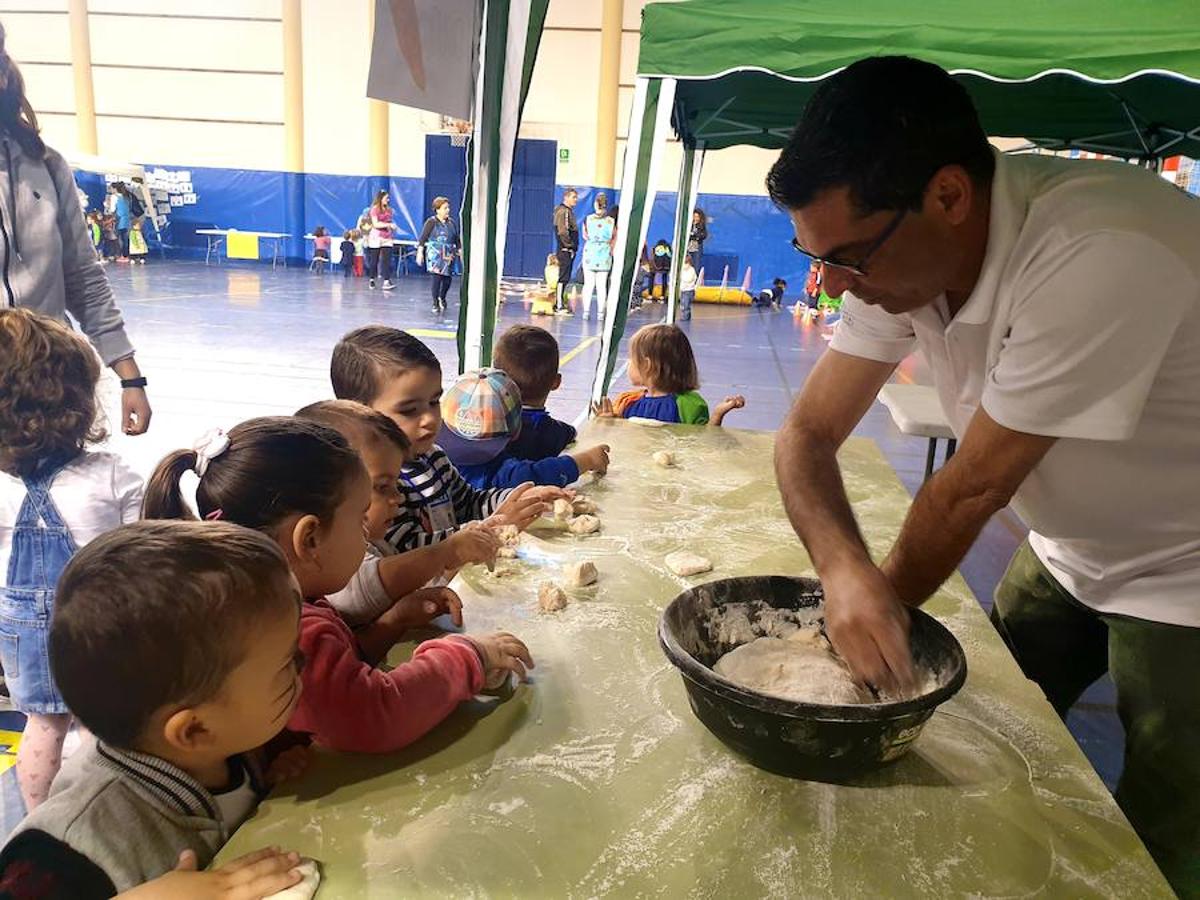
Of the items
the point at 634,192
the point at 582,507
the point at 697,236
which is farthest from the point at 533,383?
the point at 697,236

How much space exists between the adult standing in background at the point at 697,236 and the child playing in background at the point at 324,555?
1348 cm

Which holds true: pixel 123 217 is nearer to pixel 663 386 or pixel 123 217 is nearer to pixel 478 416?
pixel 663 386

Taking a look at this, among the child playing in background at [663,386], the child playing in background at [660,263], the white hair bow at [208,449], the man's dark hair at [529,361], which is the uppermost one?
the white hair bow at [208,449]

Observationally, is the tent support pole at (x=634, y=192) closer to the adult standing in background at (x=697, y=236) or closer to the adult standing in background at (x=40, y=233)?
the adult standing in background at (x=40, y=233)

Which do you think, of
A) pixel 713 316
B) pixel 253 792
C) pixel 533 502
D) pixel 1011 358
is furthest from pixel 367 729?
pixel 713 316

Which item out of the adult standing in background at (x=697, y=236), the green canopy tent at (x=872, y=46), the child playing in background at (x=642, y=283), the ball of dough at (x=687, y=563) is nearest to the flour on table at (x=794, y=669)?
the ball of dough at (x=687, y=563)

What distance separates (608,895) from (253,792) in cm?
51

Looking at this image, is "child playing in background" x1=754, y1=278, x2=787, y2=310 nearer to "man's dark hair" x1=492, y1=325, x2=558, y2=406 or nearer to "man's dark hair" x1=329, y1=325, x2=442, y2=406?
"man's dark hair" x1=492, y1=325, x2=558, y2=406

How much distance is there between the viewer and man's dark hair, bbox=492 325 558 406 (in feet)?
9.66

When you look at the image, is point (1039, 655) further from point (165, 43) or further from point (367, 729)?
point (165, 43)

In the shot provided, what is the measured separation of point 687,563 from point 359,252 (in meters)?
16.2

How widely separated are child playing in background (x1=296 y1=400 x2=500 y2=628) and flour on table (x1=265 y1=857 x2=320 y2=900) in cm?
60

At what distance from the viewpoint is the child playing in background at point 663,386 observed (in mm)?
3627

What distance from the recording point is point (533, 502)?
197 cm
